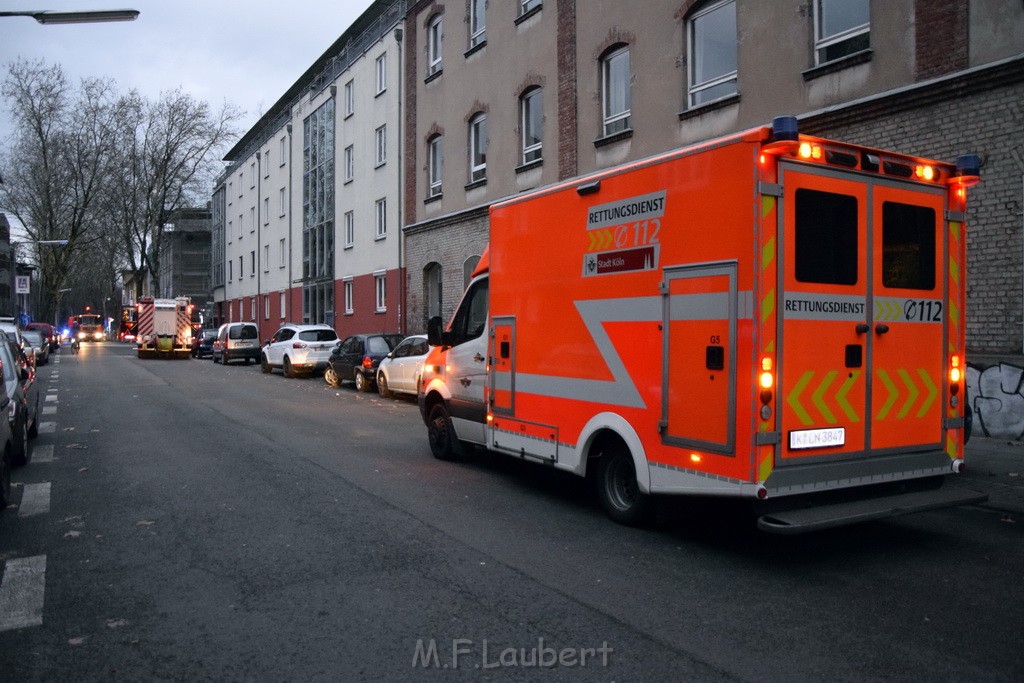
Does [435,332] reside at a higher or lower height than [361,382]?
higher

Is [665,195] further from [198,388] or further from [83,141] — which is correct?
[83,141]

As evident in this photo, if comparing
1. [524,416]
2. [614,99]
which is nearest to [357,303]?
[614,99]

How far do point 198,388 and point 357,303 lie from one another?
11.1 meters

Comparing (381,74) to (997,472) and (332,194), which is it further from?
(997,472)

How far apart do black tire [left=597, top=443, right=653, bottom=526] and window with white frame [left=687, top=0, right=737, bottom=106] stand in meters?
9.18

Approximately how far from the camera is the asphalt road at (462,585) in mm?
3930

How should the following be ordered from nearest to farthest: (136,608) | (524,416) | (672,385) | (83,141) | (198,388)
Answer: (136,608), (672,385), (524,416), (198,388), (83,141)

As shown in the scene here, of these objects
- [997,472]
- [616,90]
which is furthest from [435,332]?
[616,90]

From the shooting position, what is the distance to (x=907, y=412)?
5.96 meters

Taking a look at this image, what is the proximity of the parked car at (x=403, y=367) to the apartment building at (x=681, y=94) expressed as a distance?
486 centimetres

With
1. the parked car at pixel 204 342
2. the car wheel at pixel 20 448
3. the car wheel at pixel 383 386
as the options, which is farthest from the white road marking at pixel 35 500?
the parked car at pixel 204 342

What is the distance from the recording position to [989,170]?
402 inches

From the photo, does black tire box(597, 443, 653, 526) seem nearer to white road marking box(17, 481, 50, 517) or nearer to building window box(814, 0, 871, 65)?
white road marking box(17, 481, 50, 517)

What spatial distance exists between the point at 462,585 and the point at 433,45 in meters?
22.5
